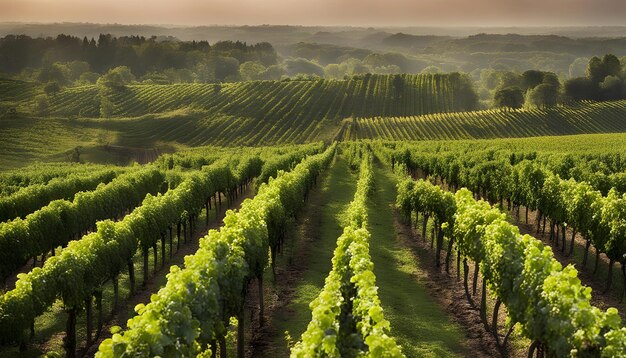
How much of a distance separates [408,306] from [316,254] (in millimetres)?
9315

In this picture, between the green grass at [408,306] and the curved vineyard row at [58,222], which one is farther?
the curved vineyard row at [58,222]

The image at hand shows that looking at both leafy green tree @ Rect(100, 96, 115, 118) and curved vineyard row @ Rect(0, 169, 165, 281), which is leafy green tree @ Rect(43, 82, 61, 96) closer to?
leafy green tree @ Rect(100, 96, 115, 118)

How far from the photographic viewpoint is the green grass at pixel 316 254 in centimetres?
2202

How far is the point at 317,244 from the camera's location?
3475 centimetres

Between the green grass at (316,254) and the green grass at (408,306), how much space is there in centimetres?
302

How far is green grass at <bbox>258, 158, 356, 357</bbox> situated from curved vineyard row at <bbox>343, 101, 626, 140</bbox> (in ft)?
198

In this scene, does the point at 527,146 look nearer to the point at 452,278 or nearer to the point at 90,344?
the point at 452,278

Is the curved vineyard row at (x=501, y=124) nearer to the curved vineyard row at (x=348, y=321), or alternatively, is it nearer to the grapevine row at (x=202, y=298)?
the grapevine row at (x=202, y=298)

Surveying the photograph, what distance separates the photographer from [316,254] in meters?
32.4

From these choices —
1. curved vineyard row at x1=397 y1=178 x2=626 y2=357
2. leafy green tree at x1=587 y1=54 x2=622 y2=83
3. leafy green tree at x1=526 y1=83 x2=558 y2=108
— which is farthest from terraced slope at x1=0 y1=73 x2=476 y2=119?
curved vineyard row at x1=397 y1=178 x2=626 y2=357

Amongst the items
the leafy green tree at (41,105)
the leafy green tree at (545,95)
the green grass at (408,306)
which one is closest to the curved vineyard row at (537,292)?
the green grass at (408,306)

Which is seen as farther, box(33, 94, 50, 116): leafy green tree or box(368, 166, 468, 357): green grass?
box(33, 94, 50, 116): leafy green tree

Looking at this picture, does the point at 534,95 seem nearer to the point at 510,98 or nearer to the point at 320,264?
the point at 510,98

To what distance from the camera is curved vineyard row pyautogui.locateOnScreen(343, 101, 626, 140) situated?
388 feet
